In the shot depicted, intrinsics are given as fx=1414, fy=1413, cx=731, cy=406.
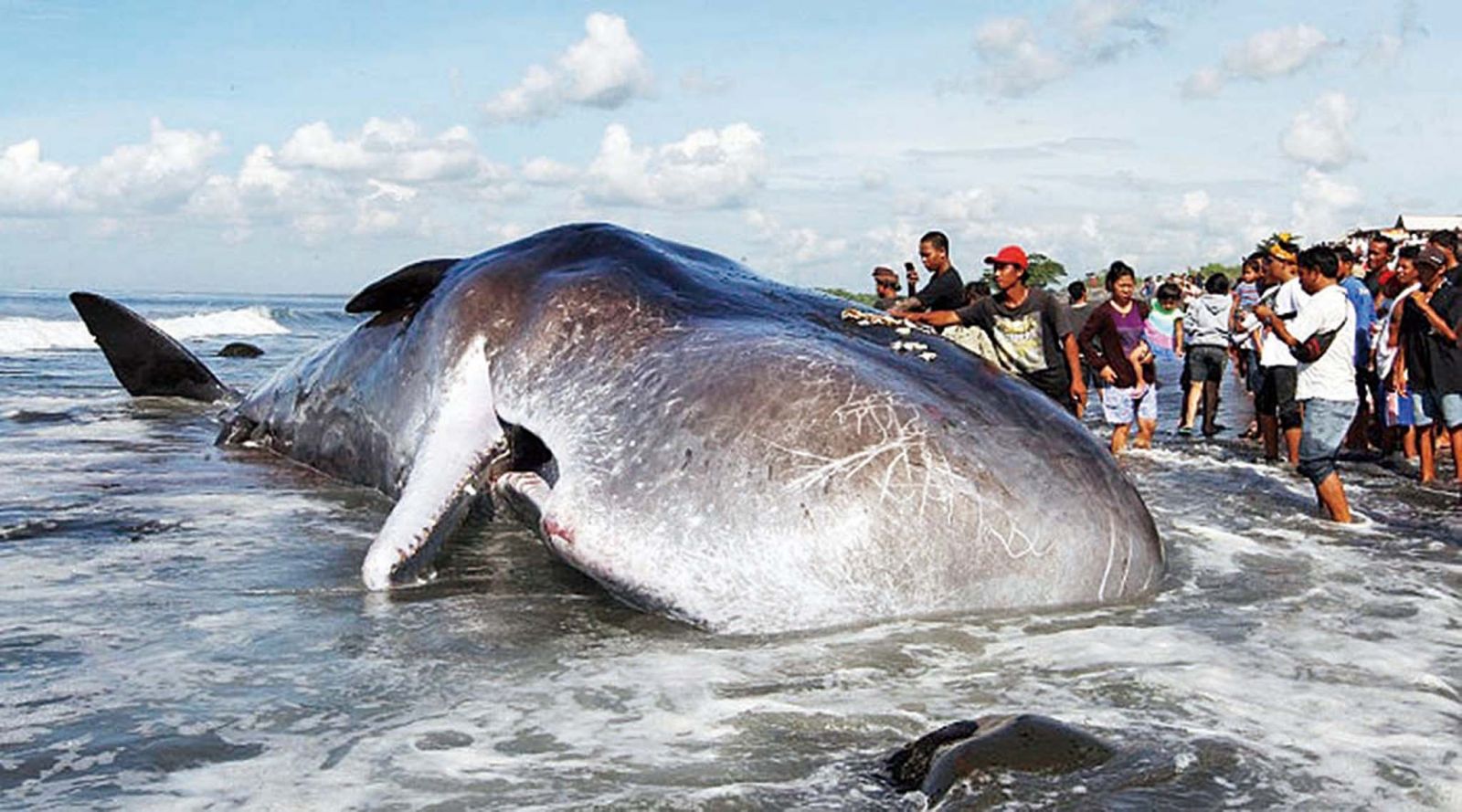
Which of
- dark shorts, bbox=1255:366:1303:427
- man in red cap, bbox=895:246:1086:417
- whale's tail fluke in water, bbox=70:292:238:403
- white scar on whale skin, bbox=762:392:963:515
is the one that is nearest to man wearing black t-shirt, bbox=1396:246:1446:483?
dark shorts, bbox=1255:366:1303:427

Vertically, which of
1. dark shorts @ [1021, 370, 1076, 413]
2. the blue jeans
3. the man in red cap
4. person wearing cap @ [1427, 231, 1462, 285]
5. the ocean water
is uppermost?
person wearing cap @ [1427, 231, 1462, 285]

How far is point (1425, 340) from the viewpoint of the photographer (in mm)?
10281

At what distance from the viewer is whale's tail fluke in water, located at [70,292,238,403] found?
1271cm

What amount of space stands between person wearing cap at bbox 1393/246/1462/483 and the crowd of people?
11 mm

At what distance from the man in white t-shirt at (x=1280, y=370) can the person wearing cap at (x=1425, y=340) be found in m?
0.86

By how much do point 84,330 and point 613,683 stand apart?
33978mm

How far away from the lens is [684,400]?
5590 millimetres

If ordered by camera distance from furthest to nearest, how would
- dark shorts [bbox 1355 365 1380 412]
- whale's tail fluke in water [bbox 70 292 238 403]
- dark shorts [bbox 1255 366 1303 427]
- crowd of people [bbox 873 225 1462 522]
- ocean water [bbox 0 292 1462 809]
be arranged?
whale's tail fluke in water [bbox 70 292 238 403]
dark shorts [bbox 1355 365 1380 412]
dark shorts [bbox 1255 366 1303 427]
crowd of people [bbox 873 225 1462 522]
ocean water [bbox 0 292 1462 809]

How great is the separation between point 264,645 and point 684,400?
71.2 inches

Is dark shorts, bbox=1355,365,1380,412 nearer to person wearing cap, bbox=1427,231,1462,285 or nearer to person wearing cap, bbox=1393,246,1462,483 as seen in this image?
person wearing cap, bbox=1427,231,1462,285

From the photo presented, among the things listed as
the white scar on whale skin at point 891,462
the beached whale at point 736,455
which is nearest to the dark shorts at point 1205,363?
the beached whale at point 736,455

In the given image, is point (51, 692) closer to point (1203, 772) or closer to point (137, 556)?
point (137, 556)

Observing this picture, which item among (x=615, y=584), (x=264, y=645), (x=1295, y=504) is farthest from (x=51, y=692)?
(x=1295, y=504)

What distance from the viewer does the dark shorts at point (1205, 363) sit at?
14.4 meters
